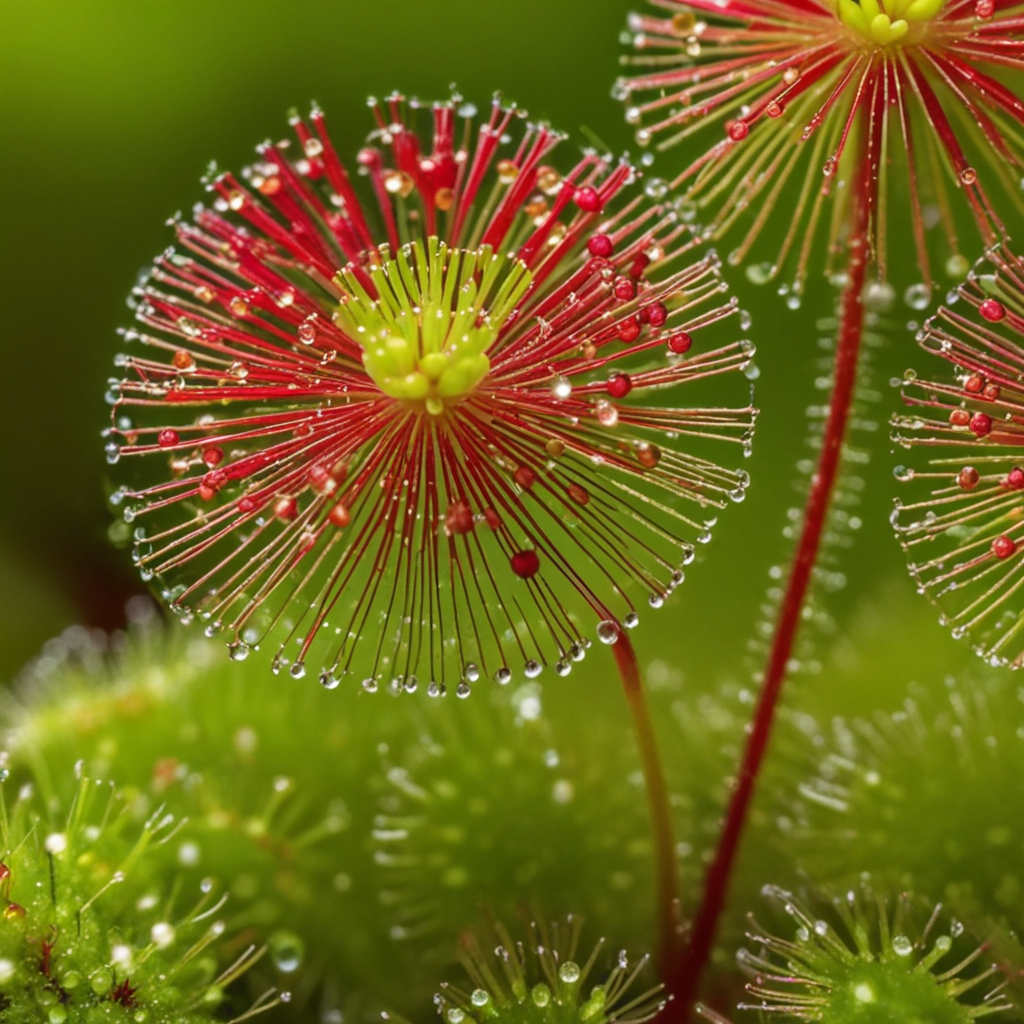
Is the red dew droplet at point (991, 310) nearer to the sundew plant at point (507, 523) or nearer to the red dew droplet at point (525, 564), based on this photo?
the sundew plant at point (507, 523)

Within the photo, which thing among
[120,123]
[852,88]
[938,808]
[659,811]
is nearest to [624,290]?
[852,88]

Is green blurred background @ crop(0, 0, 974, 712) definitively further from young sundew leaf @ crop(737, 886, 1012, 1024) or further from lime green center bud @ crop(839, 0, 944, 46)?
young sundew leaf @ crop(737, 886, 1012, 1024)

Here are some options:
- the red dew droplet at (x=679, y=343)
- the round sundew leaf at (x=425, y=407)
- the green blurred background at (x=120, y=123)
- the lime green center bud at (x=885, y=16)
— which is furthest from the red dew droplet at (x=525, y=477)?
the green blurred background at (x=120, y=123)

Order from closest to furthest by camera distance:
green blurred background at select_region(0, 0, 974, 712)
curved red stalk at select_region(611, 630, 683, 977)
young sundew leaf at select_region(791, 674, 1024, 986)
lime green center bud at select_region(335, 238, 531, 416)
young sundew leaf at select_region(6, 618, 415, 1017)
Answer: lime green center bud at select_region(335, 238, 531, 416)
curved red stalk at select_region(611, 630, 683, 977)
young sundew leaf at select_region(791, 674, 1024, 986)
young sundew leaf at select_region(6, 618, 415, 1017)
green blurred background at select_region(0, 0, 974, 712)

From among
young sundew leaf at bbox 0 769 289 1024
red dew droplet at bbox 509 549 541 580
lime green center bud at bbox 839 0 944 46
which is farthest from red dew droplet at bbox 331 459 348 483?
lime green center bud at bbox 839 0 944 46

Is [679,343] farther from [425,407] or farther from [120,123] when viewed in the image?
[120,123]

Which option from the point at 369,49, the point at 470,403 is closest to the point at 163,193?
the point at 369,49

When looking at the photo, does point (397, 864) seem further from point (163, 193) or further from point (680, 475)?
point (163, 193)

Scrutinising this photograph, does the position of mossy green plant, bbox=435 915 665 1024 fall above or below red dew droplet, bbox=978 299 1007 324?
below
